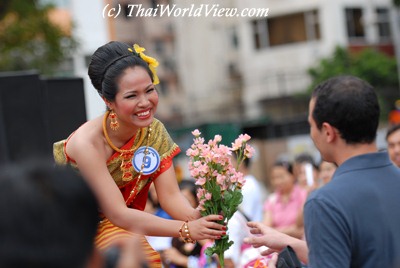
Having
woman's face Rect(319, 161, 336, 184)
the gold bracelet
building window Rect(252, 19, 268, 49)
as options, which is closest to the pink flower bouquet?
the gold bracelet

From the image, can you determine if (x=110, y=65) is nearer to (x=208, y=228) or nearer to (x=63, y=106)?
(x=208, y=228)

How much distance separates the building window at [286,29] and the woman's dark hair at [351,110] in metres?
33.9

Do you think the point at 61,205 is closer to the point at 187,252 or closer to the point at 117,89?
the point at 117,89

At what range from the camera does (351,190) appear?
334cm

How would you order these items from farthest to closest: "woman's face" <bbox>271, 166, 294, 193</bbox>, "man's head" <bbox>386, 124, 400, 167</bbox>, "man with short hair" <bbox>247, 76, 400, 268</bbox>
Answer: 1. "woman's face" <bbox>271, 166, 294, 193</bbox>
2. "man's head" <bbox>386, 124, 400, 167</bbox>
3. "man with short hair" <bbox>247, 76, 400, 268</bbox>

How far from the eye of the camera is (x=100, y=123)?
457cm

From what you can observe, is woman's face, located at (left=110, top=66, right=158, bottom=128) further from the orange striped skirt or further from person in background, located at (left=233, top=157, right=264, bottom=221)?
person in background, located at (left=233, top=157, right=264, bottom=221)

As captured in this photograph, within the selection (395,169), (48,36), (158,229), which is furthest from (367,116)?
(48,36)

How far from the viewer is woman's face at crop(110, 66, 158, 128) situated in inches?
173

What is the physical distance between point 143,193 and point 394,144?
8.24 feet

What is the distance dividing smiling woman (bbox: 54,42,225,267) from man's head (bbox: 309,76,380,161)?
980 mm

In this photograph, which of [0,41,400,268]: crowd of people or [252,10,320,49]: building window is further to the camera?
[252,10,320,49]: building window

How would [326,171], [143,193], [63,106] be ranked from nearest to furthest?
[143,193] → [326,171] → [63,106]

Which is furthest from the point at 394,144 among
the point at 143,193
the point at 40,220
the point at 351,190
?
the point at 40,220
